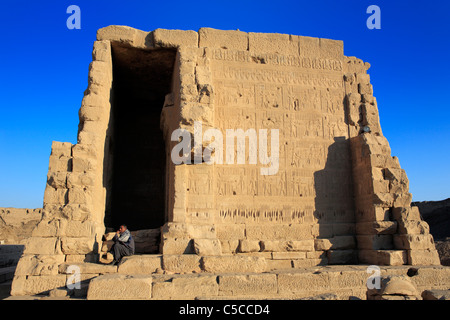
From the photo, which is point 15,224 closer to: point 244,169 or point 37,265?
point 37,265

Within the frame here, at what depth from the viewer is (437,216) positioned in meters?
16.2

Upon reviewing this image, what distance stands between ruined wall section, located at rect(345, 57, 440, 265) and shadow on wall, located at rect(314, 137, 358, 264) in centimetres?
16

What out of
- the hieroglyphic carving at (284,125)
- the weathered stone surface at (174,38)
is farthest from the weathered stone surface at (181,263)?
the weathered stone surface at (174,38)

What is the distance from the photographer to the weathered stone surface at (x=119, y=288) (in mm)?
4938

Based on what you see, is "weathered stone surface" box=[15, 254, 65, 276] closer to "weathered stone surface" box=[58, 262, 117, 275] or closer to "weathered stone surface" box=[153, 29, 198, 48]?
"weathered stone surface" box=[58, 262, 117, 275]

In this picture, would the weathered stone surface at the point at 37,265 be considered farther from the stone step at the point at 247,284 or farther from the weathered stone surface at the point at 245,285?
the weathered stone surface at the point at 245,285

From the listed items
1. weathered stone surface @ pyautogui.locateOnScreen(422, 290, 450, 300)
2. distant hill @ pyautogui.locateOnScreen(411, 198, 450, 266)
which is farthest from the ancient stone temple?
distant hill @ pyautogui.locateOnScreen(411, 198, 450, 266)

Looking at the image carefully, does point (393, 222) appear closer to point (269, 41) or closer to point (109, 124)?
point (269, 41)

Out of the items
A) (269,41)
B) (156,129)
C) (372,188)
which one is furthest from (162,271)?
(156,129)

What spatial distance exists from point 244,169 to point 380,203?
292 centimetres

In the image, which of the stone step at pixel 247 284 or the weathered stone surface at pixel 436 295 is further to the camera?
the stone step at pixel 247 284

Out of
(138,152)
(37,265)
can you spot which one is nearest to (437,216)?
(138,152)

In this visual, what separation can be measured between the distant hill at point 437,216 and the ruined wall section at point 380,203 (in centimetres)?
900
